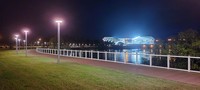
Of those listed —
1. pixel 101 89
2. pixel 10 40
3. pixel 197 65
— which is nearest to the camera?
pixel 101 89

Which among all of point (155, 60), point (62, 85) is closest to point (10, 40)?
point (155, 60)

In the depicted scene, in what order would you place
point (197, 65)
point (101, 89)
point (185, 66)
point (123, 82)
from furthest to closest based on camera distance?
point (185, 66) → point (197, 65) → point (123, 82) → point (101, 89)

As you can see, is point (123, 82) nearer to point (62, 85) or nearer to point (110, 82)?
point (110, 82)

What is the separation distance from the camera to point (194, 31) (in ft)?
68.0

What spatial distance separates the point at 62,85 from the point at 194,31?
528 inches

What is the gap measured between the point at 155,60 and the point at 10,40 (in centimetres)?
13122

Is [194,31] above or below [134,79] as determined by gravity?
above

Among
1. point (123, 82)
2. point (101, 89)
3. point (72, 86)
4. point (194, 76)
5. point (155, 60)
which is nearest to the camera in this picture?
point (101, 89)

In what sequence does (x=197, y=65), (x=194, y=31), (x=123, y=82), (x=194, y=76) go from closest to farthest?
(x=123, y=82), (x=194, y=76), (x=197, y=65), (x=194, y=31)

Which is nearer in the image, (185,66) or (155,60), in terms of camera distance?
(185,66)

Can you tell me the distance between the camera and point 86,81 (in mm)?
11734

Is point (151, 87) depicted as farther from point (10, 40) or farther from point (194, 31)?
point (10, 40)

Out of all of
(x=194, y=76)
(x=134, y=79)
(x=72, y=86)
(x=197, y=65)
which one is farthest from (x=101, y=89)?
(x=197, y=65)

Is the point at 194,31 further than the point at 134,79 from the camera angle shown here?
Yes
